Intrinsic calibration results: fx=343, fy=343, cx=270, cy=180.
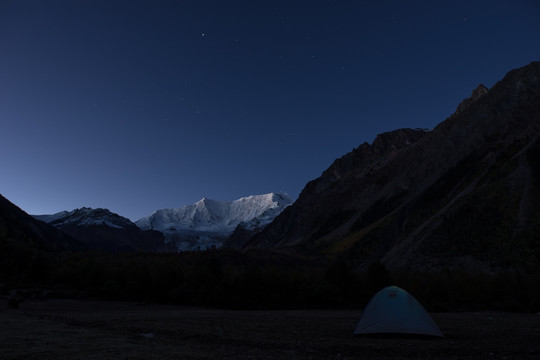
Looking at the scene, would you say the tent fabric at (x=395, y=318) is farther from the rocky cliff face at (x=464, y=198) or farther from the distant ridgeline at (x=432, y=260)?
the rocky cliff face at (x=464, y=198)

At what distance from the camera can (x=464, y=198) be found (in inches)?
3573

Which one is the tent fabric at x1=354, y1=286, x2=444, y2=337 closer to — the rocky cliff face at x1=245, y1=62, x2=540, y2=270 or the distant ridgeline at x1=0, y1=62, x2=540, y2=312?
the distant ridgeline at x1=0, y1=62, x2=540, y2=312

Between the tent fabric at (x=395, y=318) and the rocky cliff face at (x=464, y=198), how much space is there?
1967 inches

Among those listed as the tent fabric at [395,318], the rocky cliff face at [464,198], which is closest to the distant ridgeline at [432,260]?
the rocky cliff face at [464,198]

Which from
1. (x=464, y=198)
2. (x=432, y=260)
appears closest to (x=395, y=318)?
(x=432, y=260)

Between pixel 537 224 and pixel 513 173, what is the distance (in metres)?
27.1

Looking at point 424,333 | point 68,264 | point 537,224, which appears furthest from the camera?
point 68,264

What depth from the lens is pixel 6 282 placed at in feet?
211

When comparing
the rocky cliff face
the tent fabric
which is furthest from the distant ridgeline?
the tent fabric

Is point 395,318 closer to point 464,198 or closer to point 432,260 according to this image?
point 432,260

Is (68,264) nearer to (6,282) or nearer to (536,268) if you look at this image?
(6,282)

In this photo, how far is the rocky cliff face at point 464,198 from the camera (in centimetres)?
6844

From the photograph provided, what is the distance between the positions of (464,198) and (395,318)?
8752cm

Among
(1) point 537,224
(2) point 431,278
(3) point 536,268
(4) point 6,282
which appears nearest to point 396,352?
(2) point 431,278
